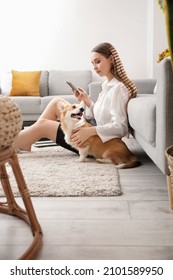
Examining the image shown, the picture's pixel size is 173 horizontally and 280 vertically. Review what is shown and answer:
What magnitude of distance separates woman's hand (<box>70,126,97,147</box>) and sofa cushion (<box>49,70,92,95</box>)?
2452 mm

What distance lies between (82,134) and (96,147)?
13 cm

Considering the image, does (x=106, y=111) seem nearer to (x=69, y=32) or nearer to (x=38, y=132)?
(x=38, y=132)

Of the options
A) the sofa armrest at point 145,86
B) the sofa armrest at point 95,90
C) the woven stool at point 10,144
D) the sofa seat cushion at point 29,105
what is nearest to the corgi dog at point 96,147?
the sofa armrest at point 95,90

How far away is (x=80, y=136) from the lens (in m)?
2.29

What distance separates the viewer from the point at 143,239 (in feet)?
3.65

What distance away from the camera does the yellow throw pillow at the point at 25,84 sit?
445 centimetres

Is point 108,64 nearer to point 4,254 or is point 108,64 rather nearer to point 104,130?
point 104,130

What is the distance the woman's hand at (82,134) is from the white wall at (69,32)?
9.54 ft

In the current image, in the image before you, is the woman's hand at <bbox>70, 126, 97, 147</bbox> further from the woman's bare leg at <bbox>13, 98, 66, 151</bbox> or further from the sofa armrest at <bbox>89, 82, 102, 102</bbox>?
the sofa armrest at <bbox>89, 82, 102, 102</bbox>

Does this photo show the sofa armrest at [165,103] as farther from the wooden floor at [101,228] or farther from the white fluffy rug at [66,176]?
the white fluffy rug at [66,176]

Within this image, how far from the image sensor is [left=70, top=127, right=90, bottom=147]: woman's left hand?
2289 millimetres

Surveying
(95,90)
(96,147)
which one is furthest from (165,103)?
(95,90)

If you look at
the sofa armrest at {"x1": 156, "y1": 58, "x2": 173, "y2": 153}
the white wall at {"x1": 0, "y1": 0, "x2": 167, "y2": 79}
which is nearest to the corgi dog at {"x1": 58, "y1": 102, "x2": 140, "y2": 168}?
the sofa armrest at {"x1": 156, "y1": 58, "x2": 173, "y2": 153}

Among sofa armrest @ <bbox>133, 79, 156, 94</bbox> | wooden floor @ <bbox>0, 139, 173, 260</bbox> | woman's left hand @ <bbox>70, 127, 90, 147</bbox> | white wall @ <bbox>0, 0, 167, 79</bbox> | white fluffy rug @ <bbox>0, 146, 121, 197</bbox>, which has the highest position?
white wall @ <bbox>0, 0, 167, 79</bbox>
